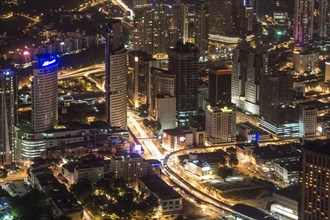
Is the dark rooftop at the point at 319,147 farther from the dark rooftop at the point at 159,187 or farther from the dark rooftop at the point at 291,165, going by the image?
the dark rooftop at the point at 291,165

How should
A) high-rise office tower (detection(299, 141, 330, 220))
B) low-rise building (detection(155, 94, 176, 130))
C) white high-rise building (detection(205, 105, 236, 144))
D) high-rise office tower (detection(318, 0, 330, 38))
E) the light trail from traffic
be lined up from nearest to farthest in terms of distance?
high-rise office tower (detection(299, 141, 330, 220)) < the light trail from traffic < white high-rise building (detection(205, 105, 236, 144)) < low-rise building (detection(155, 94, 176, 130)) < high-rise office tower (detection(318, 0, 330, 38))

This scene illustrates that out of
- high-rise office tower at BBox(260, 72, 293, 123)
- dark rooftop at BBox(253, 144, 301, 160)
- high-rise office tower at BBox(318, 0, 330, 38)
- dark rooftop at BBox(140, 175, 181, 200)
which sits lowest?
dark rooftop at BBox(140, 175, 181, 200)

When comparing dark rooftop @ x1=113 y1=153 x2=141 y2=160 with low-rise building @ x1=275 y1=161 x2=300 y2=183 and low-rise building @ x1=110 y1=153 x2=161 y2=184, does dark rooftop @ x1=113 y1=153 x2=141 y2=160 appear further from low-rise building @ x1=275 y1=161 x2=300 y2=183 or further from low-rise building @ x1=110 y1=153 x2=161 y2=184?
low-rise building @ x1=275 y1=161 x2=300 y2=183

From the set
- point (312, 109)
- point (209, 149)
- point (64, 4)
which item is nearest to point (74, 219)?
point (209, 149)

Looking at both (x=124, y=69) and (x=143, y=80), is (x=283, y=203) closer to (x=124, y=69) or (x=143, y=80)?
(x=124, y=69)

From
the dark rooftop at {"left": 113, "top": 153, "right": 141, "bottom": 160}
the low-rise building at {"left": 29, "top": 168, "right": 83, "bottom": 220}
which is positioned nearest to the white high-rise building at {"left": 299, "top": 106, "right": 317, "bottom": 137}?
the dark rooftop at {"left": 113, "top": 153, "right": 141, "bottom": 160}

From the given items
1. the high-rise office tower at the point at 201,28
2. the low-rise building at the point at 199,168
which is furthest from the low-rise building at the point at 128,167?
the high-rise office tower at the point at 201,28
